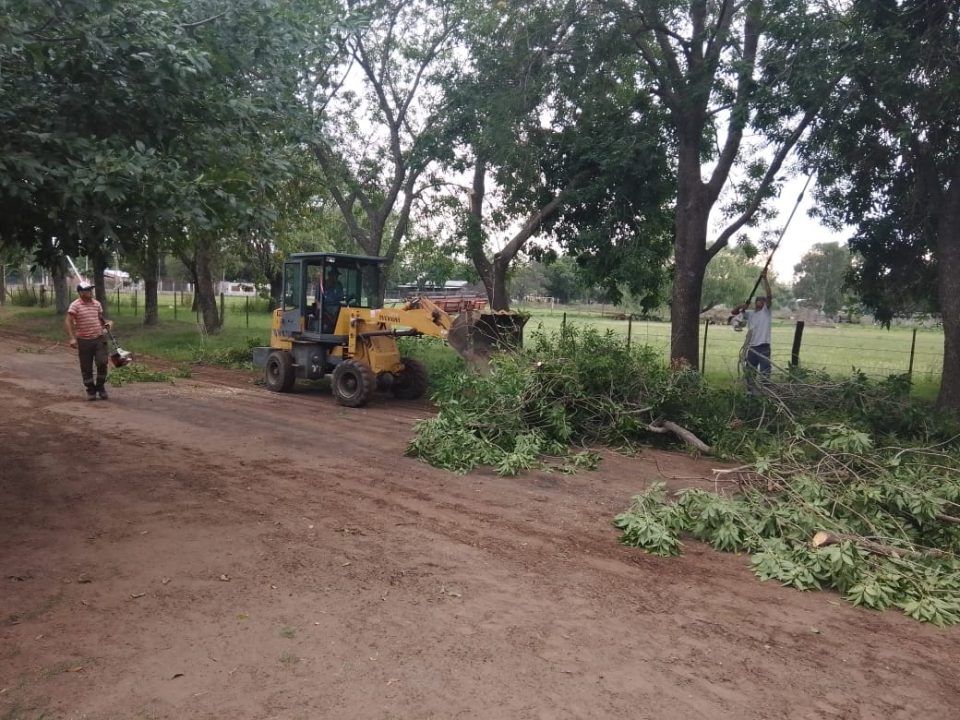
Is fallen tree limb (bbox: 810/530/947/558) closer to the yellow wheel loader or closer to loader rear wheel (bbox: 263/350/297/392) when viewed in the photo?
the yellow wheel loader

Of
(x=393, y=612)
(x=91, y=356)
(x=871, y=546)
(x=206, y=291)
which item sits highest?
(x=206, y=291)

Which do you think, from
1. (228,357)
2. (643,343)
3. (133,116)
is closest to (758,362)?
(643,343)

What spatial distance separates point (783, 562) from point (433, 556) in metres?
2.68

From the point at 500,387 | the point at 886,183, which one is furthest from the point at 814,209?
the point at 500,387

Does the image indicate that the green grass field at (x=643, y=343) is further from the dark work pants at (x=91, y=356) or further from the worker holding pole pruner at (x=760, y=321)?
the dark work pants at (x=91, y=356)

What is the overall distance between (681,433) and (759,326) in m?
3.19

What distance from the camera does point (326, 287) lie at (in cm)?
1286

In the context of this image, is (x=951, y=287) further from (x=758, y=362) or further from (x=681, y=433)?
(x=681, y=433)

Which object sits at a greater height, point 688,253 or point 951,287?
point 688,253

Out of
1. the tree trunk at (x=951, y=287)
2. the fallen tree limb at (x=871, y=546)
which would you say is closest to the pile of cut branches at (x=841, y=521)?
the fallen tree limb at (x=871, y=546)

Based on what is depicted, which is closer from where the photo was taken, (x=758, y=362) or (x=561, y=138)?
(x=758, y=362)

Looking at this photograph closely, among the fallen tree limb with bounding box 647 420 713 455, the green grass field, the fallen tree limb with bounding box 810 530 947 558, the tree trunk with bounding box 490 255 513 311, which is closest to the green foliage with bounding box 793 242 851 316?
the green grass field

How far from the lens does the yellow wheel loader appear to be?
39.1 ft

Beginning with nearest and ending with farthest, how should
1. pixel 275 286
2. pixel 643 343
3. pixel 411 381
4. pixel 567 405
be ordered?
pixel 567 405
pixel 411 381
pixel 643 343
pixel 275 286
